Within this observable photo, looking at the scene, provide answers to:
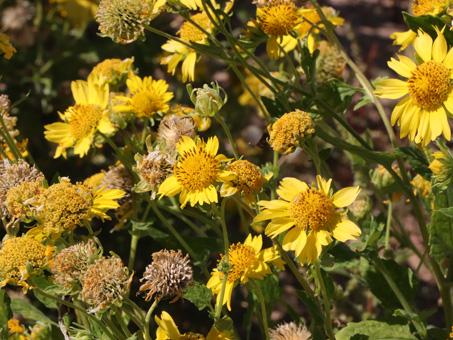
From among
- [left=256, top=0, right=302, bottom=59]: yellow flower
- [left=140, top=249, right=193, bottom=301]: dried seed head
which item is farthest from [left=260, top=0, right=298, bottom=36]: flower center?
[left=140, top=249, right=193, bottom=301]: dried seed head

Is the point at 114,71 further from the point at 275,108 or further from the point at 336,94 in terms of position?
the point at 336,94

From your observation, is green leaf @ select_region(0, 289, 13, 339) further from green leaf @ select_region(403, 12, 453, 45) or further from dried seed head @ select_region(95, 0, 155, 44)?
green leaf @ select_region(403, 12, 453, 45)

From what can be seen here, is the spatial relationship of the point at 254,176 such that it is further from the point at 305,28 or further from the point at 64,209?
the point at 305,28

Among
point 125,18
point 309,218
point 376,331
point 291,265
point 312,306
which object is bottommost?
point 376,331

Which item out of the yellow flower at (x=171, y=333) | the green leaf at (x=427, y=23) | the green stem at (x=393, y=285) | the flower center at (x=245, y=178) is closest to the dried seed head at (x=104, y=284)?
the yellow flower at (x=171, y=333)

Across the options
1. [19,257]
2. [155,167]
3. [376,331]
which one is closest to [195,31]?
[155,167]
